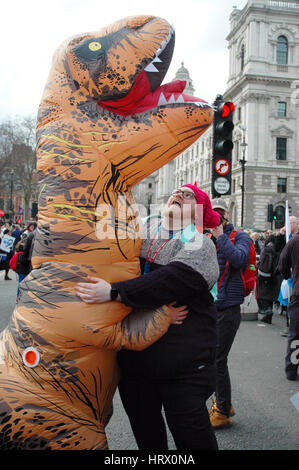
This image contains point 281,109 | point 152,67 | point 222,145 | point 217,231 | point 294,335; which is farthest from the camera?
point 281,109

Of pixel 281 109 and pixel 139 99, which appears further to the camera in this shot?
pixel 281 109

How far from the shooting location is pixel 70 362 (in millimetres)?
1776

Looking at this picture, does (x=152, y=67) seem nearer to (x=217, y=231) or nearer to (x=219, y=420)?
(x=217, y=231)

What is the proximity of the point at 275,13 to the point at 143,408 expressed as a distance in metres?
50.2

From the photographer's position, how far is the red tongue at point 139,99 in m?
1.91

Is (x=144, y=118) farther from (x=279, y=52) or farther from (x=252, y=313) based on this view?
(x=279, y=52)

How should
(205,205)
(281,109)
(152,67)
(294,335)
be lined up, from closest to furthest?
(152,67), (205,205), (294,335), (281,109)

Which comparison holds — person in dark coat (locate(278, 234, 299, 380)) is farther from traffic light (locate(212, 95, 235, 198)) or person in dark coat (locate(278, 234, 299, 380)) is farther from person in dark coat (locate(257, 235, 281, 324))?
person in dark coat (locate(257, 235, 281, 324))

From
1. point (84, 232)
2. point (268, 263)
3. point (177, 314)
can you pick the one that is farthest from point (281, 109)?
point (84, 232)

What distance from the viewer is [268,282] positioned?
8.21m

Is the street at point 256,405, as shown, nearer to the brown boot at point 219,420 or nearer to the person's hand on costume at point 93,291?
the brown boot at point 219,420

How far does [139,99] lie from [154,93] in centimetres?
10

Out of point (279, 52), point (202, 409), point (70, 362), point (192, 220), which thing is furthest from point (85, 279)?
point (279, 52)

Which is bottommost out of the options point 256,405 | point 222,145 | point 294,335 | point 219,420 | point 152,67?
point 256,405
